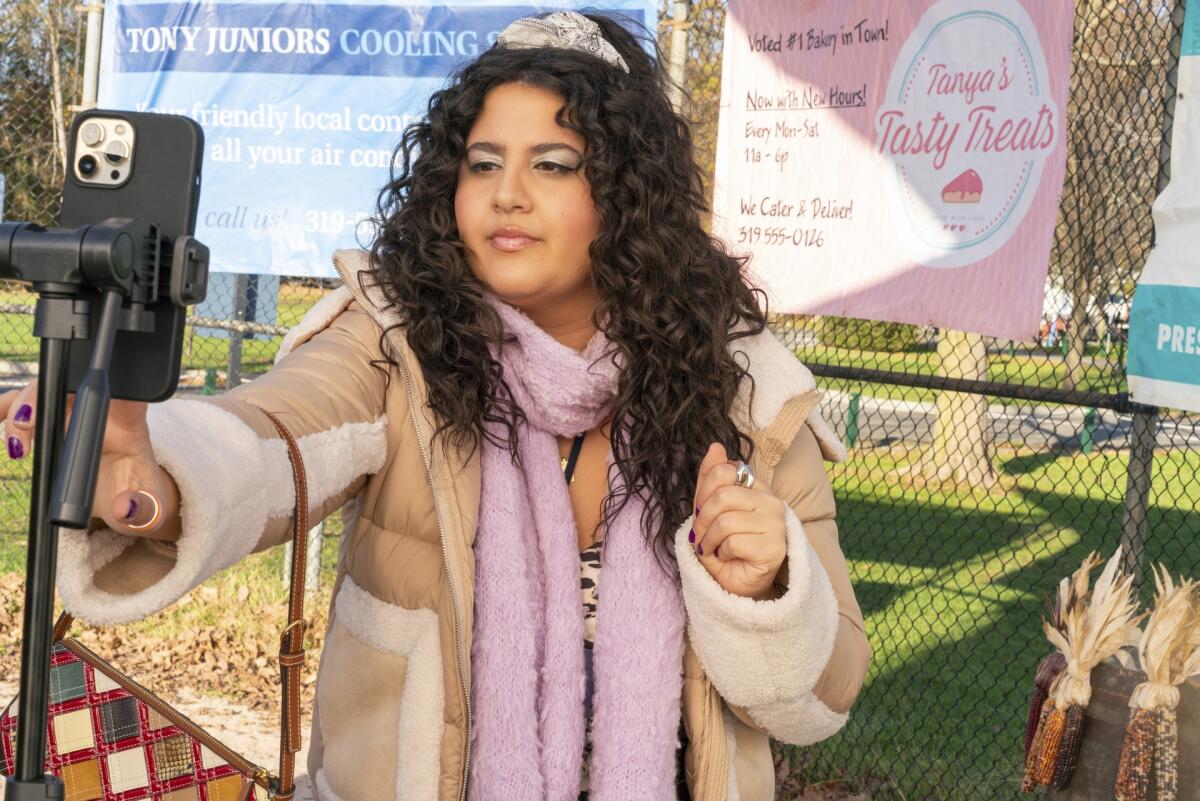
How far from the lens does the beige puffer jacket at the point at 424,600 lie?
6.16 ft

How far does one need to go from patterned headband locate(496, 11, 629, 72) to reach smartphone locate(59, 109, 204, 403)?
1.26m

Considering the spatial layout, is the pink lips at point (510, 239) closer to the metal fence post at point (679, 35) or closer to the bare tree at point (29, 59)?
the metal fence post at point (679, 35)

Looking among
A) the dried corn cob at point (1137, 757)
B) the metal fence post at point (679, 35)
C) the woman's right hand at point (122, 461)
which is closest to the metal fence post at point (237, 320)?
the metal fence post at point (679, 35)

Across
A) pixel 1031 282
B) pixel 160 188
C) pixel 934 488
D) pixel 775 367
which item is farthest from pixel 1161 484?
pixel 160 188

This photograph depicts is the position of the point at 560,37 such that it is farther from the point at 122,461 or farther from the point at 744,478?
the point at 122,461

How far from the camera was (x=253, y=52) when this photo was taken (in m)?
5.45

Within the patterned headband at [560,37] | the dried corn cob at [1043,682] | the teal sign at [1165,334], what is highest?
the patterned headband at [560,37]

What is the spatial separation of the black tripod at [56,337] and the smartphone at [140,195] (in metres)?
0.03

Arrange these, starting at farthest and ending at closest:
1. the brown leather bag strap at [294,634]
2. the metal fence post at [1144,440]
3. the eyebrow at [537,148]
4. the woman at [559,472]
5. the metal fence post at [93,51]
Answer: the metal fence post at [93,51] → the metal fence post at [1144,440] → the eyebrow at [537,148] → the woman at [559,472] → the brown leather bag strap at [294,634]

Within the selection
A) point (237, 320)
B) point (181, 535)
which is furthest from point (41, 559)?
point (237, 320)

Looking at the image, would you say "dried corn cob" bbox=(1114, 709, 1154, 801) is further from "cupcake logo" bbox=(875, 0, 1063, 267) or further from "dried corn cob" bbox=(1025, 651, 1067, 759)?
"cupcake logo" bbox=(875, 0, 1063, 267)

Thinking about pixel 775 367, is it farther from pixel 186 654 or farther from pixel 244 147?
pixel 186 654

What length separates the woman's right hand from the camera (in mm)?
1279

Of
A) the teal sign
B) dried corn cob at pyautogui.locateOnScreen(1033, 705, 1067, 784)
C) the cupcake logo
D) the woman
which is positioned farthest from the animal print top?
the cupcake logo
